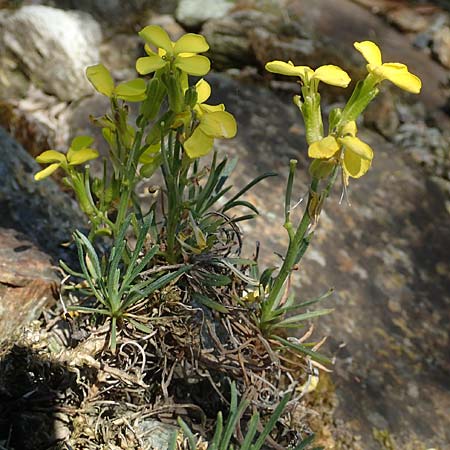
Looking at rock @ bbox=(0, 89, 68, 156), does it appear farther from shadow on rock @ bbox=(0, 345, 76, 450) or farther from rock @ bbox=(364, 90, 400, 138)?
rock @ bbox=(364, 90, 400, 138)

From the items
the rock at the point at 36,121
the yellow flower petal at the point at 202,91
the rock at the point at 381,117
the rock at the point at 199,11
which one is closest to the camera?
the yellow flower petal at the point at 202,91

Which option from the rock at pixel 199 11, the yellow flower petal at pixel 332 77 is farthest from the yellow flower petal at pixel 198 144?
the rock at pixel 199 11

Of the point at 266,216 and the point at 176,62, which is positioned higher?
the point at 176,62

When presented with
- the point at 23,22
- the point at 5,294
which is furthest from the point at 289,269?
the point at 23,22

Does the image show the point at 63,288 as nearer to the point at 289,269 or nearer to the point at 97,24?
the point at 289,269

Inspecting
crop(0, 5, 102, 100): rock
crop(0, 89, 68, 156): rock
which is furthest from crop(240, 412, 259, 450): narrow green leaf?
crop(0, 5, 102, 100): rock

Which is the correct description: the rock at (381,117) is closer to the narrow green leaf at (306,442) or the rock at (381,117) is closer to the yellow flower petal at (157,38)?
the yellow flower petal at (157,38)
